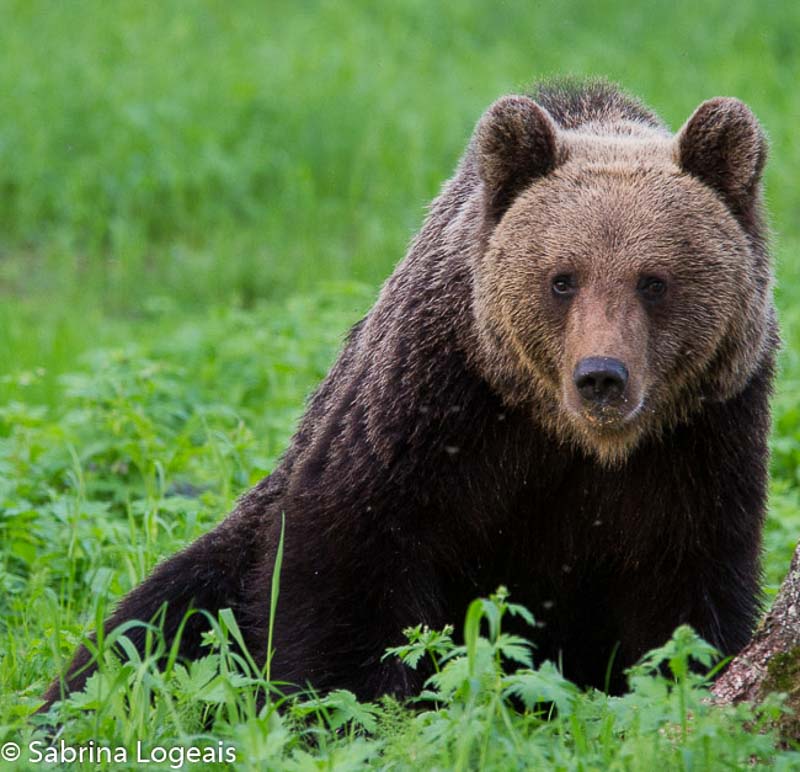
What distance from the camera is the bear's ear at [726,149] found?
177 inches

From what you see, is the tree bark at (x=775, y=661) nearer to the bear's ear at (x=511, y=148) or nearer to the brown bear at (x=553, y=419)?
the brown bear at (x=553, y=419)

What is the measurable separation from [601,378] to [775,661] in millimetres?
899

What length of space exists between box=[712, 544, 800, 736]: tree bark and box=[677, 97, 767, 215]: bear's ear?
48.4 inches

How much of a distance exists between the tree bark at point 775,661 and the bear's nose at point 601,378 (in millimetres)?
667

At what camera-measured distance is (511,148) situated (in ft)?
15.1

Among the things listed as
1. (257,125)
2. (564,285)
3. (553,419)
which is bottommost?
(553,419)

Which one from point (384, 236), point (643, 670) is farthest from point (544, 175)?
point (384, 236)

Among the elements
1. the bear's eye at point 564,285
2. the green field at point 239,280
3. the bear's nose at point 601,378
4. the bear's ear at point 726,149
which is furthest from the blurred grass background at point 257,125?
the bear's nose at point 601,378

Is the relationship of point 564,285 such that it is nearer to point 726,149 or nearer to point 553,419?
point 553,419

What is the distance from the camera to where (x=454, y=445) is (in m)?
4.62

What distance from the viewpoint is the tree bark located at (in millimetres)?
3783

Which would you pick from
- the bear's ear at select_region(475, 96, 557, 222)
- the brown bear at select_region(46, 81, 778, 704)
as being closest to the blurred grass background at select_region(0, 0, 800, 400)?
the brown bear at select_region(46, 81, 778, 704)

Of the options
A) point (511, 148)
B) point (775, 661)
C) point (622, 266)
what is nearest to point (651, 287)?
point (622, 266)

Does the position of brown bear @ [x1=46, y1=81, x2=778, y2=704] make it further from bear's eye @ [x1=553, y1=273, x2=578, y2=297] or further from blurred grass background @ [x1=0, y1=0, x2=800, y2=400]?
A: blurred grass background @ [x1=0, y1=0, x2=800, y2=400]
